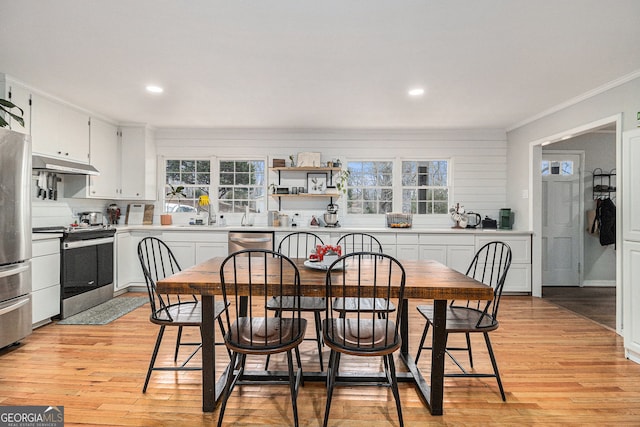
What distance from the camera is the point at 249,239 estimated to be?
16.5 ft

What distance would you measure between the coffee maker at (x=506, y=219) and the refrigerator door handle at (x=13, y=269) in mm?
A: 5871

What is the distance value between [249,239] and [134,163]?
2187 millimetres

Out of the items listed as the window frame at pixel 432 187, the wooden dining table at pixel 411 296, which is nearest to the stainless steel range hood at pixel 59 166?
the wooden dining table at pixel 411 296

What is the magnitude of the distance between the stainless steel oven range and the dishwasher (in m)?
1.53

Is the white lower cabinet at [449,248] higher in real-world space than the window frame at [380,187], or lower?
lower

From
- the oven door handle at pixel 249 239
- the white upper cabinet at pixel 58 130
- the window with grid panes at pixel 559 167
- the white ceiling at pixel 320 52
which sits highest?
the white ceiling at pixel 320 52

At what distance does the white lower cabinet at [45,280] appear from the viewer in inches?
138

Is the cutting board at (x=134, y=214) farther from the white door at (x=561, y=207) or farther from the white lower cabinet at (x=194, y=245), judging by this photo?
the white door at (x=561, y=207)

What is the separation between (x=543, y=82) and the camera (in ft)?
11.7

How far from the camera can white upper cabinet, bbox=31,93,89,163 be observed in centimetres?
390

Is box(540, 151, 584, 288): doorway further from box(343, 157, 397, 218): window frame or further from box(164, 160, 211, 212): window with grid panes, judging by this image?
box(164, 160, 211, 212): window with grid panes

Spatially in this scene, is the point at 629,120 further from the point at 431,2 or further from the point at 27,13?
the point at 27,13

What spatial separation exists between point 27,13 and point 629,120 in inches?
197

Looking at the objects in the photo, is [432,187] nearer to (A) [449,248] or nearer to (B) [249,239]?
(A) [449,248]
